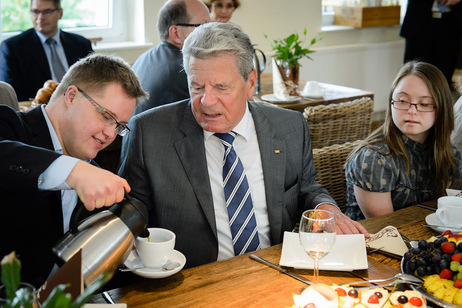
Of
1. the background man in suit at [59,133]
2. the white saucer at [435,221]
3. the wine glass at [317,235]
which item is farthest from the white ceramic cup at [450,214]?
the background man in suit at [59,133]

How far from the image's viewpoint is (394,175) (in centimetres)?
236

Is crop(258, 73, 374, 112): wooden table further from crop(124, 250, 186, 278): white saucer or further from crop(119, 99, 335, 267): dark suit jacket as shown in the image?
crop(124, 250, 186, 278): white saucer

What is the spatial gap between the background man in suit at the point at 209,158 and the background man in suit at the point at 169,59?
A: 1.06 meters

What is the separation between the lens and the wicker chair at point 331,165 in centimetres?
262

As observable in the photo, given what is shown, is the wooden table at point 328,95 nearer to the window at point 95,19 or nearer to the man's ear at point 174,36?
the man's ear at point 174,36

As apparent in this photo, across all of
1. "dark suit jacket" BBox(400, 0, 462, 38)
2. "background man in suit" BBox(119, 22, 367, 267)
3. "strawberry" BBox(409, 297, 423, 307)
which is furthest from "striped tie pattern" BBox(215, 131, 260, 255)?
"dark suit jacket" BBox(400, 0, 462, 38)

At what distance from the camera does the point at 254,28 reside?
5875mm

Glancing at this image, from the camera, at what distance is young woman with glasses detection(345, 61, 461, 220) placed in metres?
2.34

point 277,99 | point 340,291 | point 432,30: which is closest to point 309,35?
point 432,30

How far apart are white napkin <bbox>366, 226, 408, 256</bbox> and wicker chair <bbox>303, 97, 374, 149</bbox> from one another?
1284mm

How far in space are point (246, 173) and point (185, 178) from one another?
8.7 inches

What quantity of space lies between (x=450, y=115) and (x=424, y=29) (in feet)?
13.2

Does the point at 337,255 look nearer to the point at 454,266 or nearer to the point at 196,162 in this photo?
the point at 454,266

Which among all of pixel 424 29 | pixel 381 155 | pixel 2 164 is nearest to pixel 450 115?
pixel 381 155
